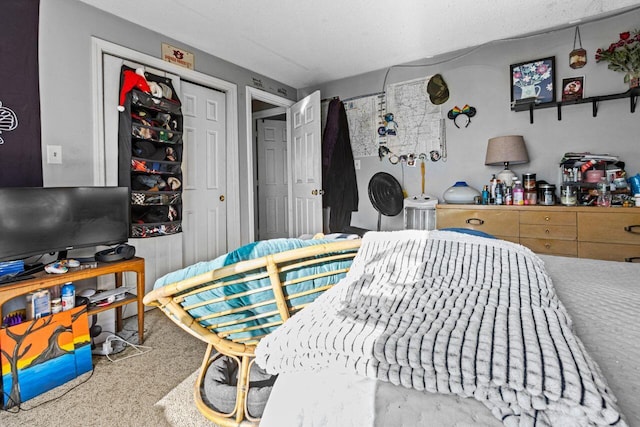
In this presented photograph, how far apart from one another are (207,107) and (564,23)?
10.7ft

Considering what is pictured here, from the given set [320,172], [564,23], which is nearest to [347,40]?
[320,172]

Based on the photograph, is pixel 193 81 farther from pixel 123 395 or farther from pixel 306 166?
pixel 123 395

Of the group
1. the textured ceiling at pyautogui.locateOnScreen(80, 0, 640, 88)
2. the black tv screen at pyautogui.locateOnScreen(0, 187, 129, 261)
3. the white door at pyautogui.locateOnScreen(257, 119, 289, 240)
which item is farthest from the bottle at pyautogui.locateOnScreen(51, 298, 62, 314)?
the white door at pyautogui.locateOnScreen(257, 119, 289, 240)

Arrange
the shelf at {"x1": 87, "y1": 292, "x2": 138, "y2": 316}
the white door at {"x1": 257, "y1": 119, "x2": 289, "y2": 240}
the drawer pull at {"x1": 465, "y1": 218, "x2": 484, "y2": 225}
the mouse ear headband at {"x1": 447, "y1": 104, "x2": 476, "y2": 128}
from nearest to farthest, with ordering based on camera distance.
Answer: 1. the shelf at {"x1": 87, "y1": 292, "x2": 138, "y2": 316}
2. the drawer pull at {"x1": 465, "y1": 218, "x2": 484, "y2": 225}
3. the mouse ear headband at {"x1": 447, "y1": 104, "x2": 476, "y2": 128}
4. the white door at {"x1": 257, "y1": 119, "x2": 289, "y2": 240}

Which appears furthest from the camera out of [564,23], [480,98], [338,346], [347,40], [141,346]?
[480,98]

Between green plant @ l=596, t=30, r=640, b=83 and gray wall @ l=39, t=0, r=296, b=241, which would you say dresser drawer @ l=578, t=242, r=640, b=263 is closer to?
green plant @ l=596, t=30, r=640, b=83

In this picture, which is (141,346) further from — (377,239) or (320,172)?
(320,172)

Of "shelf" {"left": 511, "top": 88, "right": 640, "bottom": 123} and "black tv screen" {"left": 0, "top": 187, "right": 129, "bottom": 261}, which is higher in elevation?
"shelf" {"left": 511, "top": 88, "right": 640, "bottom": 123}

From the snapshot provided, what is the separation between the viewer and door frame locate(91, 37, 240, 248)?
2.23m

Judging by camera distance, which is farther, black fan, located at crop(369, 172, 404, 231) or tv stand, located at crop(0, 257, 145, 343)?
black fan, located at crop(369, 172, 404, 231)

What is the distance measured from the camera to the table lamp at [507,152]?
8.87 ft

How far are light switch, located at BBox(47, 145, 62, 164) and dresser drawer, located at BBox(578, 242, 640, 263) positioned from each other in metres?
3.71

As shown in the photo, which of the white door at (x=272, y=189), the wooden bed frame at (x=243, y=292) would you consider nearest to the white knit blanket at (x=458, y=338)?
the wooden bed frame at (x=243, y=292)

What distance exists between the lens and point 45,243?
1760 mm
